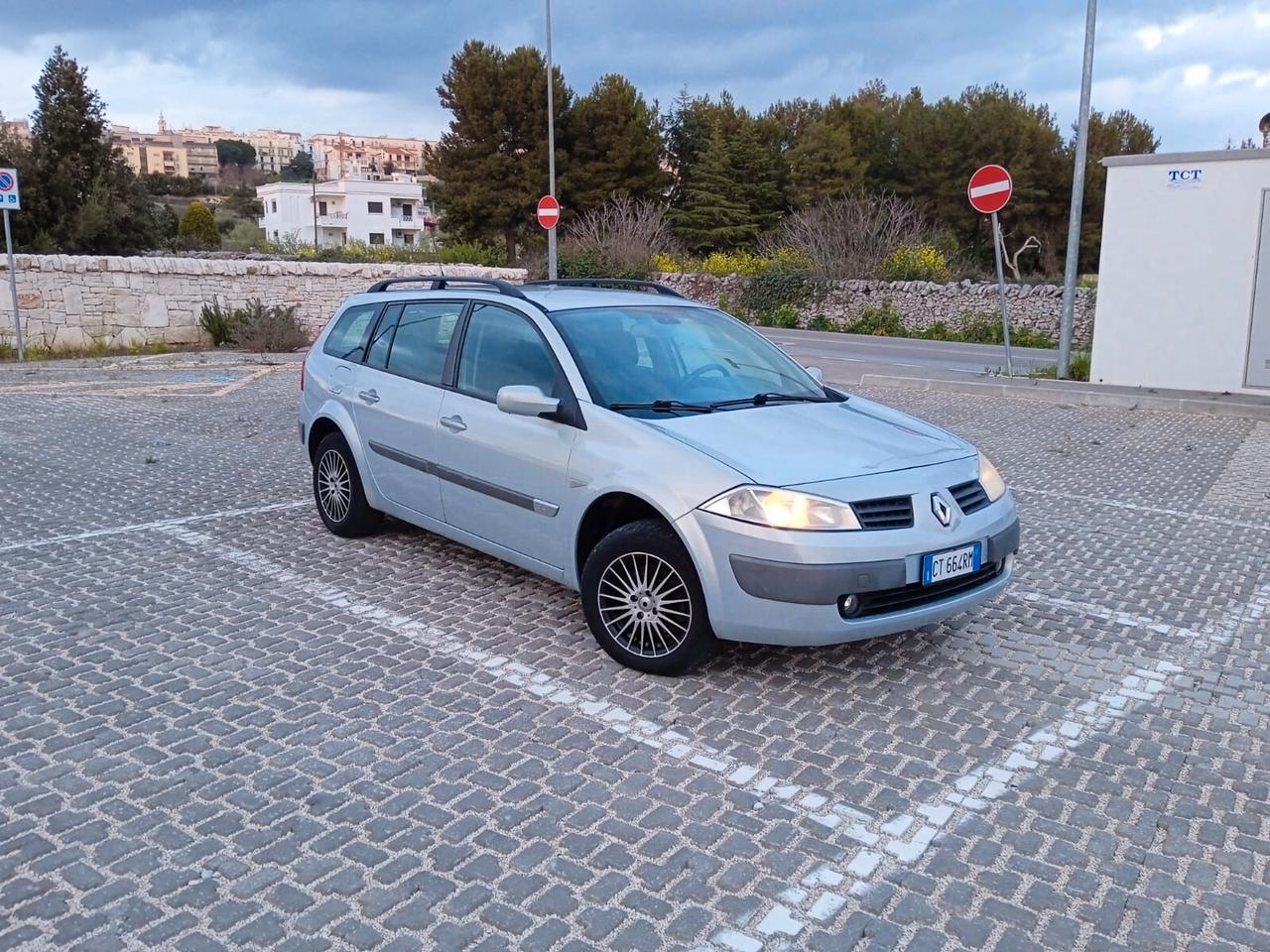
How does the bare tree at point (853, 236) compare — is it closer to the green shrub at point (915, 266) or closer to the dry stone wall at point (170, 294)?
the green shrub at point (915, 266)

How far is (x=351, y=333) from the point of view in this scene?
6973mm

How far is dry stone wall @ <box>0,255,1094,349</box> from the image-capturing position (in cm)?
1883

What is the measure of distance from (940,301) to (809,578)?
961 inches

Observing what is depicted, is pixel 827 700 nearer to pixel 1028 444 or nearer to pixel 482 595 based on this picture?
pixel 482 595

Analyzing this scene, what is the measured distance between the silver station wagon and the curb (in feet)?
28.2

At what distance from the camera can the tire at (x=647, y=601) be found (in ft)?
14.8

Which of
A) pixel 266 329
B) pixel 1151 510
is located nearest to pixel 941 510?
pixel 1151 510

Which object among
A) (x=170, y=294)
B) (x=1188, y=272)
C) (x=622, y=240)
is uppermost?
(x=622, y=240)

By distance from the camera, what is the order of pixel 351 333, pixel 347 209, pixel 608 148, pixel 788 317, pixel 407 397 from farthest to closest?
pixel 347 209
pixel 608 148
pixel 788 317
pixel 351 333
pixel 407 397

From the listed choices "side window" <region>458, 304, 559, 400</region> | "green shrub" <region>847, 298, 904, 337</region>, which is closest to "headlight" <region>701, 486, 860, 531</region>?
"side window" <region>458, 304, 559, 400</region>

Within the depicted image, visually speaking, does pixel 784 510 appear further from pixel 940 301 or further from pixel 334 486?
pixel 940 301

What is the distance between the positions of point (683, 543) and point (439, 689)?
1.23 metres

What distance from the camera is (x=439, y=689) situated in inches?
181

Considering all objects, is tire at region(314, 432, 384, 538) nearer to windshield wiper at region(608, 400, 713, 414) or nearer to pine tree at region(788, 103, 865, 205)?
windshield wiper at region(608, 400, 713, 414)
